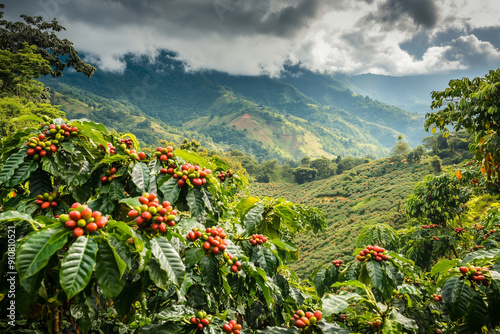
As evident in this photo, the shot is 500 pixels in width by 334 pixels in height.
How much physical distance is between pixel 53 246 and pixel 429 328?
2998 mm

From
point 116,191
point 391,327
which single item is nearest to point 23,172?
point 116,191

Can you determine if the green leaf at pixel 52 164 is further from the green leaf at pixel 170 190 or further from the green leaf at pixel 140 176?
the green leaf at pixel 170 190

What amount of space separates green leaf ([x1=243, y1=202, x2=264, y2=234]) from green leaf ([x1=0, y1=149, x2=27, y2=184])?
1.78m


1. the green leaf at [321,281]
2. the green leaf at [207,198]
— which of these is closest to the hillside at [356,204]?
the green leaf at [321,281]

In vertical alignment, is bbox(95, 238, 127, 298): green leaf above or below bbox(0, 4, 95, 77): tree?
below

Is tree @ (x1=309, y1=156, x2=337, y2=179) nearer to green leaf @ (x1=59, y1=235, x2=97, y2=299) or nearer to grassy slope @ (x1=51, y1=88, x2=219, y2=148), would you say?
green leaf @ (x1=59, y1=235, x2=97, y2=299)

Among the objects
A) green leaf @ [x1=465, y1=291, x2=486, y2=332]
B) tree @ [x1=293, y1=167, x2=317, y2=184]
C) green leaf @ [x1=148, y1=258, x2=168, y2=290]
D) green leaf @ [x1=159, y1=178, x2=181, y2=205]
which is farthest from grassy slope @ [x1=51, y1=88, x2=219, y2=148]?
green leaf @ [x1=465, y1=291, x2=486, y2=332]

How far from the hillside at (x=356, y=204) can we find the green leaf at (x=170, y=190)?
27.7ft

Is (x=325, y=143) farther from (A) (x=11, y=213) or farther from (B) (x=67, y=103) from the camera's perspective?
(A) (x=11, y=213)

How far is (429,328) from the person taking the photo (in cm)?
216

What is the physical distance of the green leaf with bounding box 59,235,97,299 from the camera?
0.96m

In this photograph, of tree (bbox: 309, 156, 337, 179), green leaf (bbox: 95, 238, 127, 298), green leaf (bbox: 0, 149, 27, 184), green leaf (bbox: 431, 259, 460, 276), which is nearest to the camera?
green leaf (bbox: 95, 238, 127, 298)

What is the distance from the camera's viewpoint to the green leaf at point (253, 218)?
2125 millimetres

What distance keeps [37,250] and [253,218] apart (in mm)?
1505
